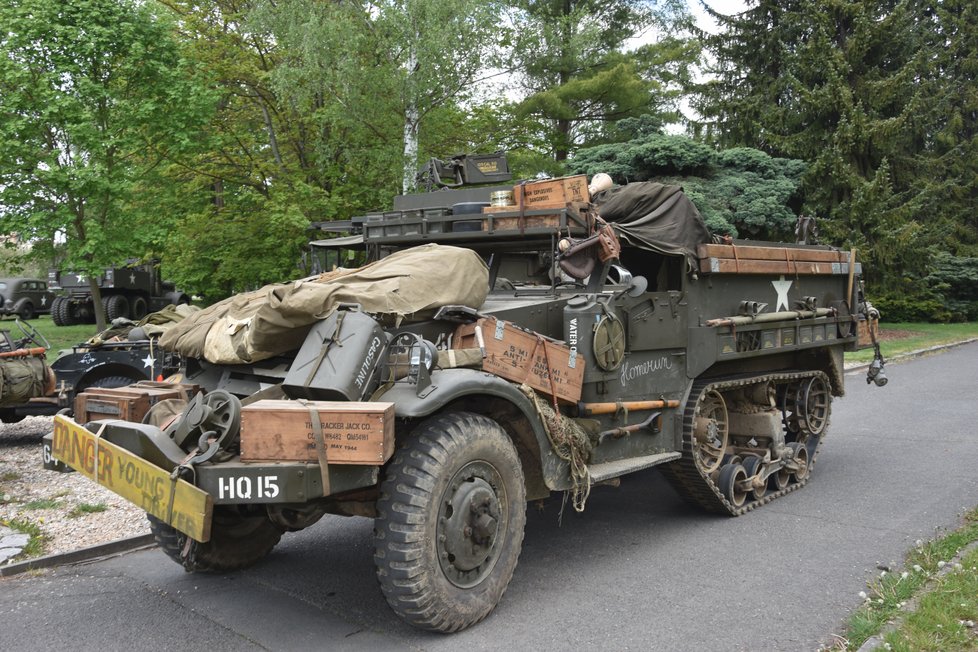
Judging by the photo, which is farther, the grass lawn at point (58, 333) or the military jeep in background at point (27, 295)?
the military jeep in background at point (27, 295)

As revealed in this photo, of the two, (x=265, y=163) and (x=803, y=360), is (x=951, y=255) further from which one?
(x=803, y=360)

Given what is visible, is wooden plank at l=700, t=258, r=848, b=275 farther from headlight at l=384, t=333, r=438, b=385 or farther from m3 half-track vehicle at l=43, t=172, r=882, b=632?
headlight at l=384, t=333, r=438, b=385

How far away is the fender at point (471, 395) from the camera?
4.16 meters

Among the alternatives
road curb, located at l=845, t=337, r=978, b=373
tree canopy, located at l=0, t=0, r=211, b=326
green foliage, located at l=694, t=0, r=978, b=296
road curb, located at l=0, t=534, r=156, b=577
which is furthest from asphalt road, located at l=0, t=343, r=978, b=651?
green foliage, located at l=694, t=0, r=978, b=296

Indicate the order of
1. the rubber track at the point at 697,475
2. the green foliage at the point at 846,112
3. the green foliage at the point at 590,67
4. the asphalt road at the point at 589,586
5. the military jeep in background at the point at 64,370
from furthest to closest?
the green foliage at the point at 846,112, the green foliage at the point at 590,67, the military jeep in background at the point at 64,370, the rubber track at the point at 697,475, the asphalt road at the point at 589,586


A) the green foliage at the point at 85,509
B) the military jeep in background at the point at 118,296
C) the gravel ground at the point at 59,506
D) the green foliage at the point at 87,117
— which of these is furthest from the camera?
the military jeep in background at the point at 118,296

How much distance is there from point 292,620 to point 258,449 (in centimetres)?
124

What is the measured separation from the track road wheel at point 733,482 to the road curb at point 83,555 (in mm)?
4150

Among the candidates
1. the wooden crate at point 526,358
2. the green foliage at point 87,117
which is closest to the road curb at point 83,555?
the wooden crate at point 526,358

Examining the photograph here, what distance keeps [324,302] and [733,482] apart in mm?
3703

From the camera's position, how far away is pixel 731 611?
15.5 ft

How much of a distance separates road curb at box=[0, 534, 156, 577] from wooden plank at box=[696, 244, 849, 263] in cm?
443

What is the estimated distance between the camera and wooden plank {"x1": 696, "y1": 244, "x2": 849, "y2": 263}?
252 inches

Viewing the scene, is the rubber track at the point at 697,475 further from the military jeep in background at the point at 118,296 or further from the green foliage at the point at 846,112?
the military jeep in background at the point at 118,296
